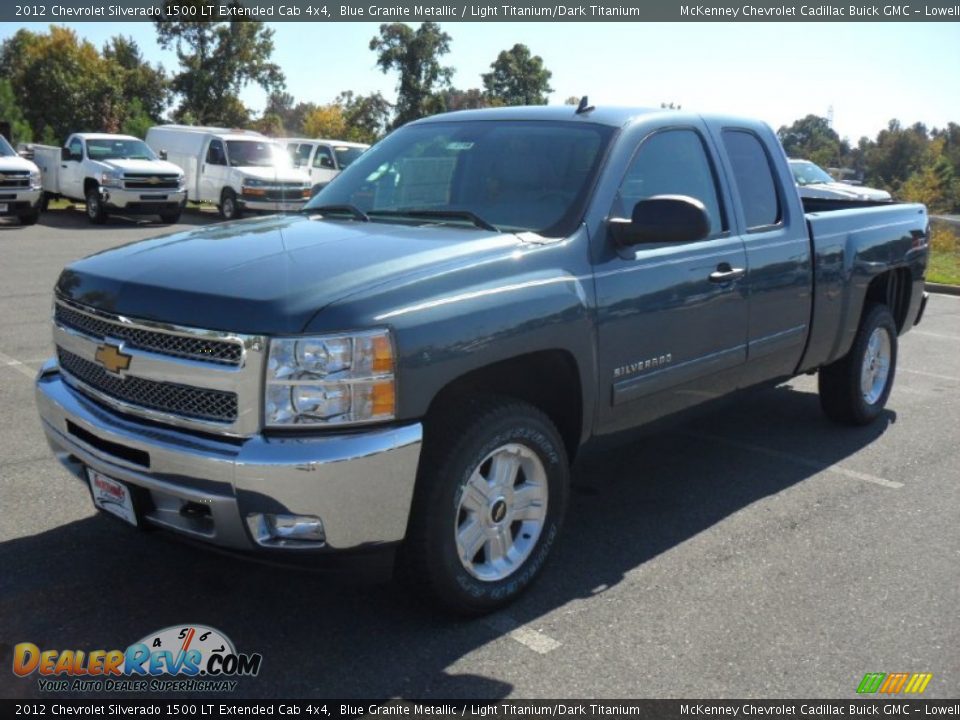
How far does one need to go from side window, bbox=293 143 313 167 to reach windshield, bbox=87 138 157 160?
4.34 meters

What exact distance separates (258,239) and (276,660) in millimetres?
1610

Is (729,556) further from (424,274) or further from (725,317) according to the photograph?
(424,274)

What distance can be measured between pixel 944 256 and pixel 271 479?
20408 mm

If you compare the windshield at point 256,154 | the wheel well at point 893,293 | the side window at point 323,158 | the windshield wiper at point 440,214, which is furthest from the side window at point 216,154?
the windshield wiper at point 440,214

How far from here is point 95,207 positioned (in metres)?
20.2

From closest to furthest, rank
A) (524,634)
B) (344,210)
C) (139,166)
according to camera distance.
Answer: (524,634) → (344,210) → (139,166)

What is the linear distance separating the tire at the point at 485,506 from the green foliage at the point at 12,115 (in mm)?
44032

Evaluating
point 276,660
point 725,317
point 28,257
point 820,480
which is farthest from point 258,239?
point 28,257

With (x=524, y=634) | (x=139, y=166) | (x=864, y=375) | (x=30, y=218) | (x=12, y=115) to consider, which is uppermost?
(x=12, y=115)

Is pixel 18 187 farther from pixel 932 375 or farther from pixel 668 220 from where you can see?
pixel 668 220

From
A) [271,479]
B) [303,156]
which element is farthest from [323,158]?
[271,479]

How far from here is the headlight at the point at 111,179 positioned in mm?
19578

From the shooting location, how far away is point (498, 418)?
11.5 feet

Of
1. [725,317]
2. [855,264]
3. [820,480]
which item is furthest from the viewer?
[855,264]
